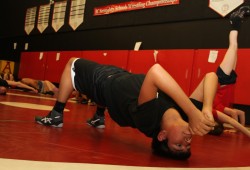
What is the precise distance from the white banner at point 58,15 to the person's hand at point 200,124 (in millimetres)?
7588

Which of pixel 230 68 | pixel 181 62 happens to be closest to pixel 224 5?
pixel 181 62

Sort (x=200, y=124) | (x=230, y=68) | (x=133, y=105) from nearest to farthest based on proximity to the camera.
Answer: (x=200, y=124) → (x=133, y=105) → (x=230, y=68)

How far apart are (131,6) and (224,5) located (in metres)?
2.19

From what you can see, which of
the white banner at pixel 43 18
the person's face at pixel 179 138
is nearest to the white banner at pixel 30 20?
the white banner at pixel 43 18

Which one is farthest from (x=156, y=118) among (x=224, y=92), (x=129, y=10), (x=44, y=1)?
(x=44, y=1)

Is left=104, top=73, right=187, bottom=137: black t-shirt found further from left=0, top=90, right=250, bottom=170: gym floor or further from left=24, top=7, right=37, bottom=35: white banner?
left=24, top=7, right=37, bottom=35: white banner

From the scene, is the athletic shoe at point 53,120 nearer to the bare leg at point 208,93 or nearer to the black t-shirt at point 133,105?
the black t-shirt at point 133,105

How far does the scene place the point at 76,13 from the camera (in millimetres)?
8250

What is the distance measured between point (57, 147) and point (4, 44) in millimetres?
10016

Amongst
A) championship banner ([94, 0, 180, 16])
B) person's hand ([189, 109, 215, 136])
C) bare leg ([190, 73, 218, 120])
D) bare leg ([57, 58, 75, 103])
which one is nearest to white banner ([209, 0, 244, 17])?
championship banner ([94, 0, 180, 16])

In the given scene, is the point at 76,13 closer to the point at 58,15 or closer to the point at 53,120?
the point at 58,15

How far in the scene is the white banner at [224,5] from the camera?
5.09 m

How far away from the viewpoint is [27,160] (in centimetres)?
128

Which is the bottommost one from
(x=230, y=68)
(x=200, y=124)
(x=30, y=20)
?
(x=200, y=124)
